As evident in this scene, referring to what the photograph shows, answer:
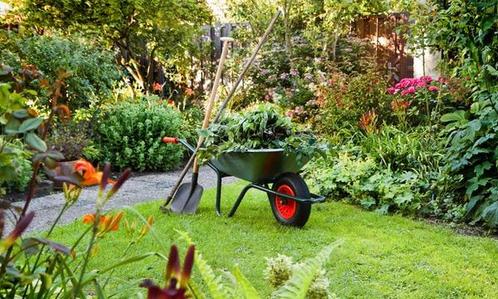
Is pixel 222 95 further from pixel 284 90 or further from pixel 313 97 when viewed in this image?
pixel 313 97

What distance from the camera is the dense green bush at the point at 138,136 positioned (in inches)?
220

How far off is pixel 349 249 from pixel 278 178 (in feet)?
2.50

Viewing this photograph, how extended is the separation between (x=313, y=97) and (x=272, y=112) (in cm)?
347

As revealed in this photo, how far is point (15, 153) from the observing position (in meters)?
0.82

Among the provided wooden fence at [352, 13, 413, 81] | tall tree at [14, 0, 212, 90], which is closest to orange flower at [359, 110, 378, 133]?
wooden fence at [352, 13, 413, 81]

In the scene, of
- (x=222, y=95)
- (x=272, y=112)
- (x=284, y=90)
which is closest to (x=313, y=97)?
(x=284, y=90)

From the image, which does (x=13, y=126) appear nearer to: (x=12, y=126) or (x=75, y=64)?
(x=12, y=126)

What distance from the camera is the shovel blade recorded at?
3850 millimetres

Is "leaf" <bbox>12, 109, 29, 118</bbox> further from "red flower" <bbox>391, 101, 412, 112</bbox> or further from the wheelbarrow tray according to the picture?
"red flower" <bbox>391, 101, 412, 112</bbox>

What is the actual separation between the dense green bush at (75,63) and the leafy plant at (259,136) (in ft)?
6.85

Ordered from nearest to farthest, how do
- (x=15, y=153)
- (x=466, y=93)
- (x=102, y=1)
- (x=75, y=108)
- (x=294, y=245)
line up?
(x=15, y=153) → (x=294, y=245) → (x=466, y=93) → (x=75, y=108) → (x=102, y=1)

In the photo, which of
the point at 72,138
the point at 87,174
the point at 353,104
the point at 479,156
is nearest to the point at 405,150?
the point at 479,156

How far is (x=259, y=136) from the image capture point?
12.0 ft

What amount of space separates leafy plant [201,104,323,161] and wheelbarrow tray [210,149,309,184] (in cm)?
6
